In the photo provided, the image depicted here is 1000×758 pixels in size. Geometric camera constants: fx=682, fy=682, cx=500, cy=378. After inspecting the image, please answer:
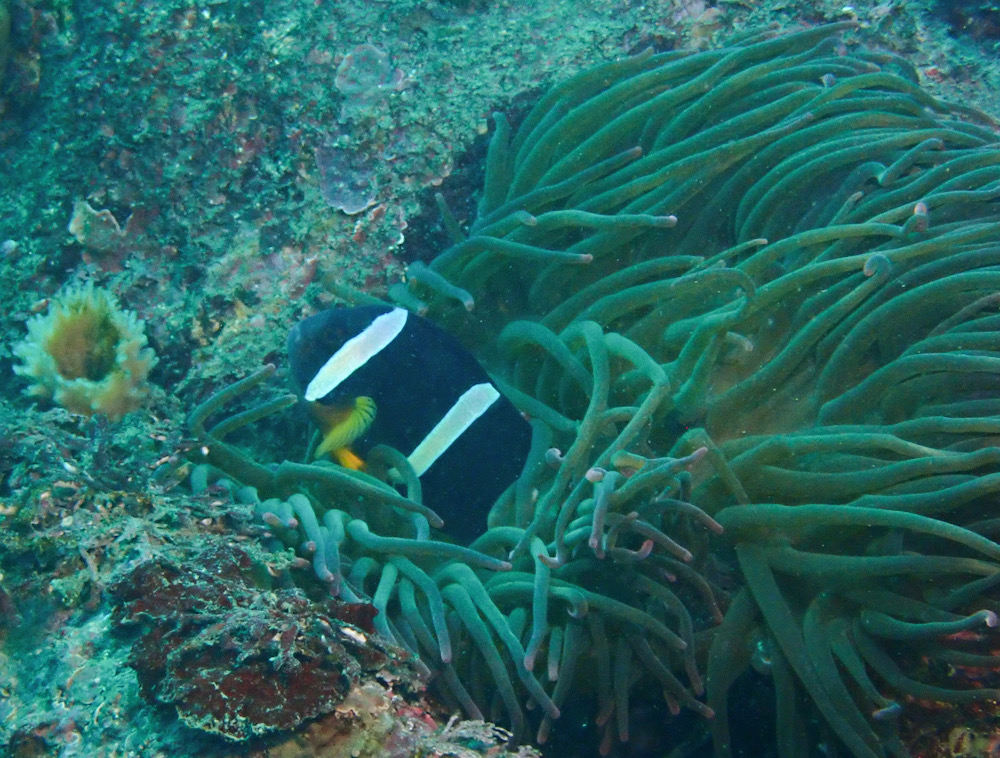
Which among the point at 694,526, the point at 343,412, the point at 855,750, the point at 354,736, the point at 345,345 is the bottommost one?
the point at 855,750

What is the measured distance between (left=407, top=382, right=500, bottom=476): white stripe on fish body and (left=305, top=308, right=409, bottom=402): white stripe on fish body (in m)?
0.31

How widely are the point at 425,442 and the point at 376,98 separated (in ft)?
5.14

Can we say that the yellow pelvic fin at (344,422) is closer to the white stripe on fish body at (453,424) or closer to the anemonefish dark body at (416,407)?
the anemonefish dark body at (416,407)

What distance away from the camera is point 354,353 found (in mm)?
2195

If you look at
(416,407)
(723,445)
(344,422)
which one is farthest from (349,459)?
(723,445)

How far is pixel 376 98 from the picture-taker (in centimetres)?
286

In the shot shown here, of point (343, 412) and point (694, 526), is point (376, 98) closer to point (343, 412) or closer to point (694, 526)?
point (343, 412)

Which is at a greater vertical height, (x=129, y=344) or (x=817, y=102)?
(x=129, y=344)

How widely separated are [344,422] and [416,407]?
9.1 inches

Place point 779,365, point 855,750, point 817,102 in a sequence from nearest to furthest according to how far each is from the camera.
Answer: point 855,750 < point 779,365 < point 817,102

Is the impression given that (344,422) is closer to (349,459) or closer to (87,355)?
(349,459)

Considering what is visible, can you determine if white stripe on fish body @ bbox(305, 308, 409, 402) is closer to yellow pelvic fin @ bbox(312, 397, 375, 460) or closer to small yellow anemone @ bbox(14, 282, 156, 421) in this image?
yellow pelvic fin @ bbox(312, 397, 375, 460)

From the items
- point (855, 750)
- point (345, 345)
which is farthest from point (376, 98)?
point (855, 750)

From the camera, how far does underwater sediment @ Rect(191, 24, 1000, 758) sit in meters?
1.71
